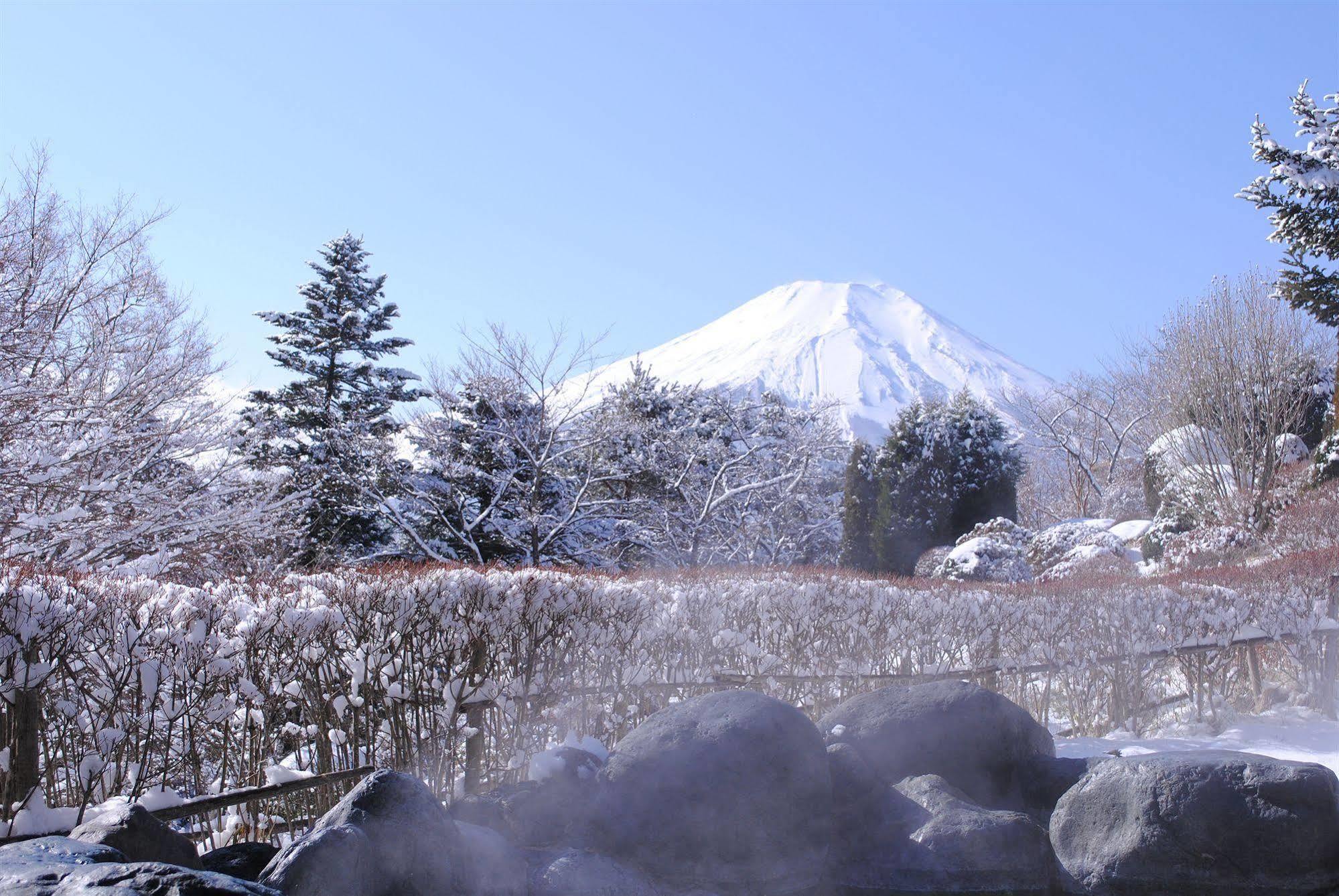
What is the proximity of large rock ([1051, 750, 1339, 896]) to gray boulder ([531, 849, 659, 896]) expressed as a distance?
2.06 meters

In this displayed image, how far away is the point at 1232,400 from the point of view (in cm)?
1508

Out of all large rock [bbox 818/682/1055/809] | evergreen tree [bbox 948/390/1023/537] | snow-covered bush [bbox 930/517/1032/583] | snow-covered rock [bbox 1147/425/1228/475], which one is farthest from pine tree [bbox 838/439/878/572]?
large rock [bbox 818/682/1055/809]

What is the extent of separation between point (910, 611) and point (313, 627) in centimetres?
474

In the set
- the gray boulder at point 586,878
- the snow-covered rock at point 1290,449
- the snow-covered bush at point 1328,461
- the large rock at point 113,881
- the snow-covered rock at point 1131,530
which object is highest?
the snow-covered rock at point 1290,449

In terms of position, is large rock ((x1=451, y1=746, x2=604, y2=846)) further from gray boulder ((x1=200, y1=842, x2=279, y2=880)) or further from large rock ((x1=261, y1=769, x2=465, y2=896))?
gray boulder ((x1=200, y1=842, x2=279, y2=880))

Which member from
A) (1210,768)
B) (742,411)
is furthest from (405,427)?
(1210,768)

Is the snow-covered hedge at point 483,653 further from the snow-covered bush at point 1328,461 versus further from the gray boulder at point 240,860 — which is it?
the snow-covered bush at point 1328,461

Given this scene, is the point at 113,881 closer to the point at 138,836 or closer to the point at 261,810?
the point at 138,836

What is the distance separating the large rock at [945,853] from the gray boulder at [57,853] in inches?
118

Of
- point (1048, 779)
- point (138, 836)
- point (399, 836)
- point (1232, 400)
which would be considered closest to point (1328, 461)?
point (1232, 400)

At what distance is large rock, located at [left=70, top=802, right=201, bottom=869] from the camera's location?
3137 millimetres

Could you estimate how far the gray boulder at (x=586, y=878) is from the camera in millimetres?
3594

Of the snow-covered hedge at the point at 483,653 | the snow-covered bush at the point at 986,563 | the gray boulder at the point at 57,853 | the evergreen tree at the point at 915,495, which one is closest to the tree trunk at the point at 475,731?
the snow-covered hedge at the point at 483,653

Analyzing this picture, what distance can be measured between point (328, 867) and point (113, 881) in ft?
3.01
